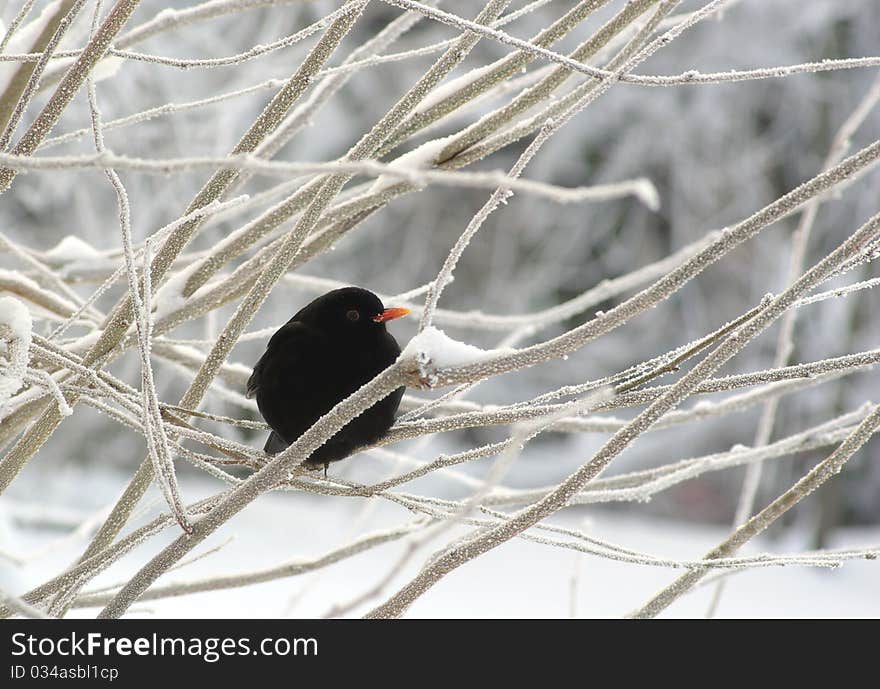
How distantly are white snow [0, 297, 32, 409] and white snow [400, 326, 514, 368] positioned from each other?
1.62 feet

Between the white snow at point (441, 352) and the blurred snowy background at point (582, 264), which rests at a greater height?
the blurred snowy background at point (582, 264)

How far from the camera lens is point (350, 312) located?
220 centimetres

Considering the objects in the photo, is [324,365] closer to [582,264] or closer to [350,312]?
[350,312]

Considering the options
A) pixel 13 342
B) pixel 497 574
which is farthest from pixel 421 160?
pixel 497 574

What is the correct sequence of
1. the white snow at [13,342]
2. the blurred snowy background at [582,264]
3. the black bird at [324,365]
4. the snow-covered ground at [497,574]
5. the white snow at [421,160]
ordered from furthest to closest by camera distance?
the blurred snowy background at [582,264] < the snow-covered ground at [497,574] < the black bird at [324,365] < the white snow at [421,160] < the white snow at [13,342]

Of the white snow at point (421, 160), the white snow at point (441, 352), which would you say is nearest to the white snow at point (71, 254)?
the white snow at point (421, 160)

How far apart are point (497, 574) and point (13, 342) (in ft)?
21.5

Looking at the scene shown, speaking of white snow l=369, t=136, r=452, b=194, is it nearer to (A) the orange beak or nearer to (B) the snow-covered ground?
(A) the orange beak

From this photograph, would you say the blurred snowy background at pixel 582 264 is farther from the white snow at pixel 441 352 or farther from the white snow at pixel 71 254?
the white snow at pixel 441 352

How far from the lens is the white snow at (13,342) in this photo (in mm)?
1161

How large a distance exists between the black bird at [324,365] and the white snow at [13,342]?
782mm

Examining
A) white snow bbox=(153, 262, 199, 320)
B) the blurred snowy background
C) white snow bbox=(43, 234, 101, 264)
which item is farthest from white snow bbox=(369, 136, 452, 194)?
the blurred snowy background

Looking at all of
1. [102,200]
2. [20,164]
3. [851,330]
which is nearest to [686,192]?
[851,330]
